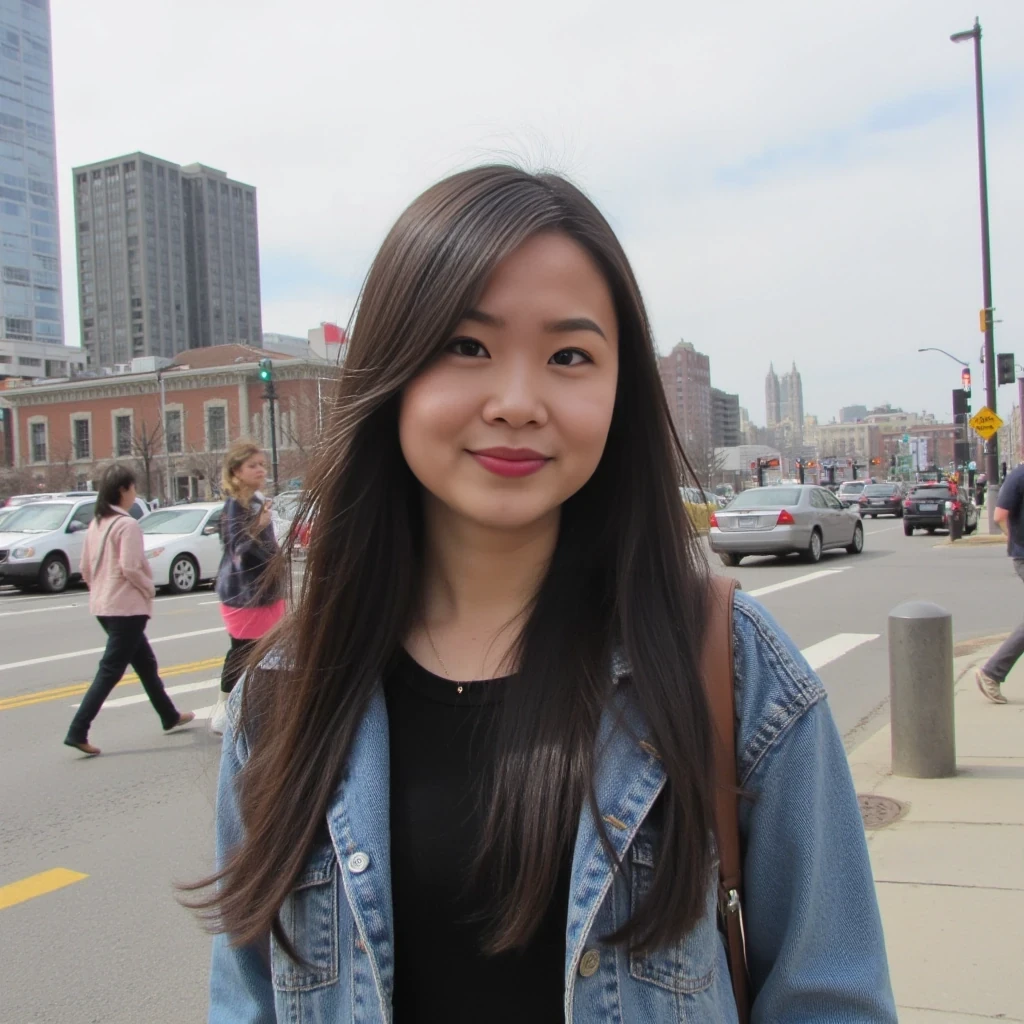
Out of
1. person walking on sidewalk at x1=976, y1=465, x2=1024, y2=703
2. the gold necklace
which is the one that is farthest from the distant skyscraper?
the gold necklace

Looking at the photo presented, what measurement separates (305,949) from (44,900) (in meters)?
3.55

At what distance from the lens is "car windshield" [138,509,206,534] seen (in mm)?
17250

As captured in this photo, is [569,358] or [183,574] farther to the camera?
[183,574]

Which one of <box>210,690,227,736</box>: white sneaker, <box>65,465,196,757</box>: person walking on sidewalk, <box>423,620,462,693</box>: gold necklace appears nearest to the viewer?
<box>423,620,462,693</box>: gold necklace

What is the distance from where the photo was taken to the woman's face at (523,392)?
4.35 feet

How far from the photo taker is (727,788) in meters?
1.25

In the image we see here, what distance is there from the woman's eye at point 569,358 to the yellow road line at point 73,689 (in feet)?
26.3

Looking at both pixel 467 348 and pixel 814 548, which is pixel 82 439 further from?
pixel 467 348

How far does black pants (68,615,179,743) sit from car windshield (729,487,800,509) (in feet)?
43.4

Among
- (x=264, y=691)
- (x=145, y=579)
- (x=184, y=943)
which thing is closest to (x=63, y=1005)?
(x=184, y=943)

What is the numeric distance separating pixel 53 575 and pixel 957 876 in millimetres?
16845

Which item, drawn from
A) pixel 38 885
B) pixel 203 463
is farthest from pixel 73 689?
pixel 203 463

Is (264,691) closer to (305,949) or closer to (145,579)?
(305,949)

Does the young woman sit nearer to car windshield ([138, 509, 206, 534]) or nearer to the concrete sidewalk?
the concrete sidewalk
